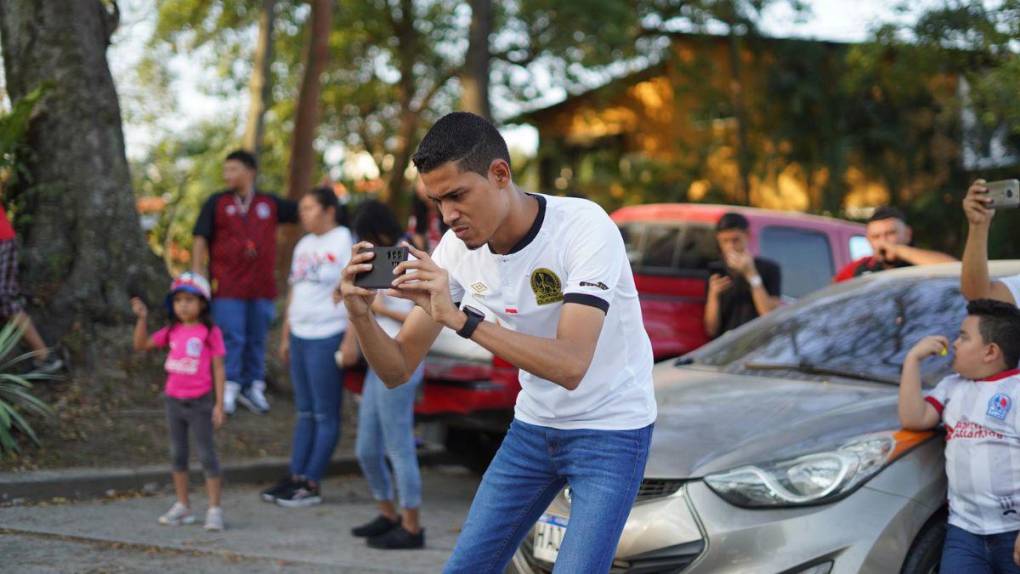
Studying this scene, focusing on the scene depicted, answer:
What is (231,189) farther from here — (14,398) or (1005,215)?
(1005,215)

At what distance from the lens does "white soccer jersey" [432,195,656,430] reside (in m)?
3.20

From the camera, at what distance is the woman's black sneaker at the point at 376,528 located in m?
6.32

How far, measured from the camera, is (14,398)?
7.41 metres

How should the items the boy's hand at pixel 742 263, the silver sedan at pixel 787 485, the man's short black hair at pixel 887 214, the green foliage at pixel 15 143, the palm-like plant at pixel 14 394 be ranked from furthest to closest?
the green foliage at pixel 15 143
the boy's hand at pixel 742 263
the palm-like plant at pixel 14 394
the man's short black hair at pixel 887 214
the silver sedan at pixel 787 485

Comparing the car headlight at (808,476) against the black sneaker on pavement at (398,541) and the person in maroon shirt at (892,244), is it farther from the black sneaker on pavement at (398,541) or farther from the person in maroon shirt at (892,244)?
the person in maroon shirt at (892,244)

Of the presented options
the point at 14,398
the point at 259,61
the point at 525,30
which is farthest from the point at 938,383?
the point at 525,30

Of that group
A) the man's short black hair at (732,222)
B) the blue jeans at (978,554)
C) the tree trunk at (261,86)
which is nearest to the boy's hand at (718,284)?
the man's short black hair at (732,222)

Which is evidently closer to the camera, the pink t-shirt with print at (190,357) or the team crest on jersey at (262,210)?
the pink t-shirt with print at (190,357)

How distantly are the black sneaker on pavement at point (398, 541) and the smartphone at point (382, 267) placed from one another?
133 inches

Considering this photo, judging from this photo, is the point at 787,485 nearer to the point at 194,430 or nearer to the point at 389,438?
the point at 389,438

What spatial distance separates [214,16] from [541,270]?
76.1 ft

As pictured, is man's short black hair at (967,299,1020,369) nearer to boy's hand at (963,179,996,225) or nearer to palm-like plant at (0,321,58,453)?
boy's hand at (963,179,996,225)

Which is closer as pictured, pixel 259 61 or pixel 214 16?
pixel 259 61

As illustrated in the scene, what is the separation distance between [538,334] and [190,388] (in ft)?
11.9
